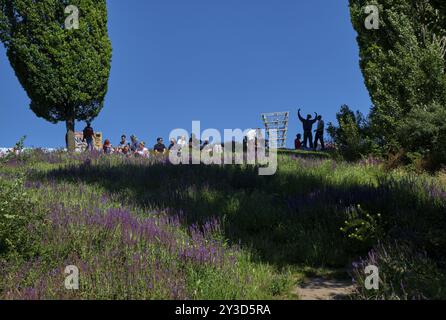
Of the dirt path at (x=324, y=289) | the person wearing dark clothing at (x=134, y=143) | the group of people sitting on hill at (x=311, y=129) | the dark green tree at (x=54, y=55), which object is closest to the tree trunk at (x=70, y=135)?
the dark green tree at (x=54, y=55)

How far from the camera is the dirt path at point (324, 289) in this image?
4855mm

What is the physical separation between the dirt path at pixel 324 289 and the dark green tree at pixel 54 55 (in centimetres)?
2208

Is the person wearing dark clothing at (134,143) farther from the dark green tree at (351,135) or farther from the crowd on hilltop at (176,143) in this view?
the dark green tree at (351,135)

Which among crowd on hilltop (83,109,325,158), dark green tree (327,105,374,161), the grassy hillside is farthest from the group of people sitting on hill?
the grassy hillside

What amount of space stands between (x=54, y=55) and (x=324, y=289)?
24.0 m

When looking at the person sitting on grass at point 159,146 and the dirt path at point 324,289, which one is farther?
the person sitting on grass at point 159,146

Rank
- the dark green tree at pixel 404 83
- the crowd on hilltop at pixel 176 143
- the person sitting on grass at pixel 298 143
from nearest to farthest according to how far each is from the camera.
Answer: the dark green tree at pixel 404 83 → the crowd on hilltop at pixel 176 143 → the person sitting on grass at pixel 298 143

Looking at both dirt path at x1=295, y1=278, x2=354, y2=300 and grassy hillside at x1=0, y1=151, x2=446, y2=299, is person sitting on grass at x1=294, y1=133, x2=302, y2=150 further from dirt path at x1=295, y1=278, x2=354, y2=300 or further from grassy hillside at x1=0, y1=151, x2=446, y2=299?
dirt path at x1=295, y1=278, x2=354, y2=300

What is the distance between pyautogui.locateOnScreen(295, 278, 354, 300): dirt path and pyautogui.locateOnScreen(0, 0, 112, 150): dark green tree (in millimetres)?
22076

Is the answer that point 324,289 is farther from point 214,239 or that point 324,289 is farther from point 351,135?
point 351,135

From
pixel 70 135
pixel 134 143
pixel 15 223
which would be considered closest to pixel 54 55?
pixel 70 135

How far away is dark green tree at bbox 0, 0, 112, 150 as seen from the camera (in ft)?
82.8

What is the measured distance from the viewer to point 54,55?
25.4m

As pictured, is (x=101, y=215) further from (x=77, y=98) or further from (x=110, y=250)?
(x=77, y=98)
